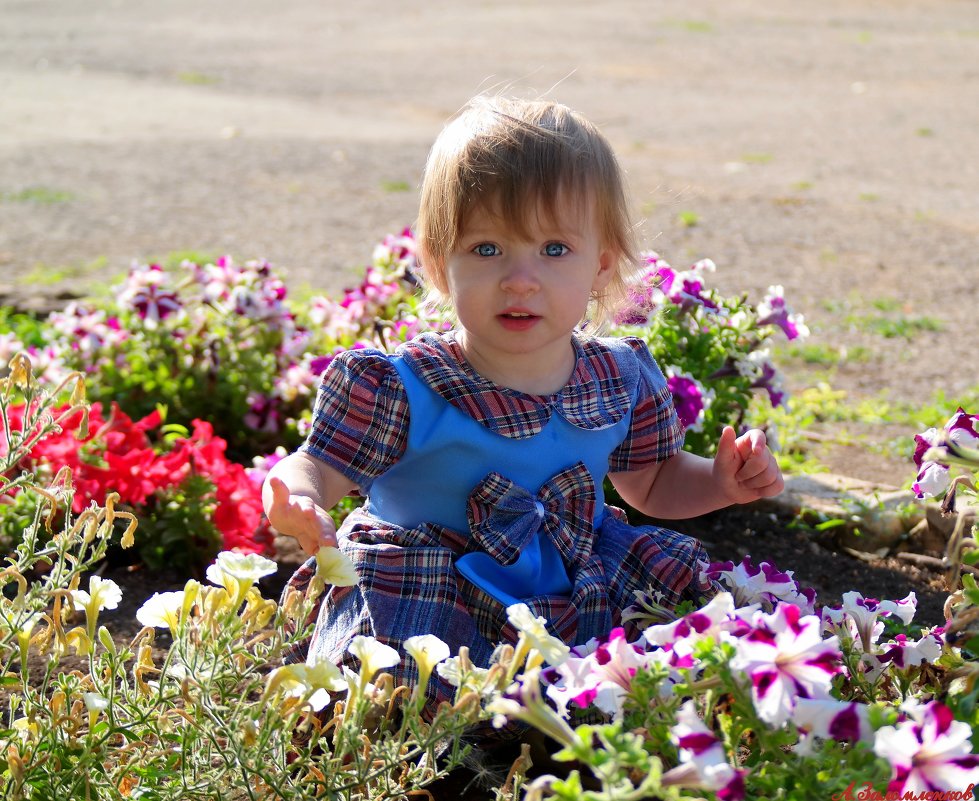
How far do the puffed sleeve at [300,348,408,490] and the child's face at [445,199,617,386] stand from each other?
7.5 inches

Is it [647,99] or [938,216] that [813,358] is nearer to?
[938,216]

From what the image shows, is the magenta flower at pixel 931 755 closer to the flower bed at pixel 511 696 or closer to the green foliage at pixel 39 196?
the flower bed at pixel 511 696

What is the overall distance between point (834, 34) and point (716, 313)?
47.5 feet

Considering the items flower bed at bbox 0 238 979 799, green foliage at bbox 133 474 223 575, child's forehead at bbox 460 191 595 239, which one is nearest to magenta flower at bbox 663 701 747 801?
flower bed at bbox 0 238 979 799

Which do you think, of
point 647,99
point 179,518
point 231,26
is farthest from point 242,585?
point 231,26

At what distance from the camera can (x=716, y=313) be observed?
134 inches

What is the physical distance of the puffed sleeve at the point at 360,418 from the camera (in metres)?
→ 2.37

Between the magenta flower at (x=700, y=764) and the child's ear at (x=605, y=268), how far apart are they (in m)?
1.24

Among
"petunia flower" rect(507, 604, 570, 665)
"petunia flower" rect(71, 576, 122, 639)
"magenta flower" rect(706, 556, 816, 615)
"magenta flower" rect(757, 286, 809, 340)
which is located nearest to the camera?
"petunia flower" rect(507, 604, 570, 665)

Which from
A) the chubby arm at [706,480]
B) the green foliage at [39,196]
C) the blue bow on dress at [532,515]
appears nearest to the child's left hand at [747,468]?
the chubby arm at [706,480]

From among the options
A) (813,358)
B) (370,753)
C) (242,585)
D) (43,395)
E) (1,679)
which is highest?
(43,395)

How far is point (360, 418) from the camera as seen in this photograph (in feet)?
7.80

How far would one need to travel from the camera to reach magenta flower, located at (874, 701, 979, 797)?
1.35 m

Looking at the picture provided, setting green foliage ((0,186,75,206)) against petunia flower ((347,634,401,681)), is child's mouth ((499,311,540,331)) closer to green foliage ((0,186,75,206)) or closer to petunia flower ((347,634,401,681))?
petunia flower ((347,634,401,681))
